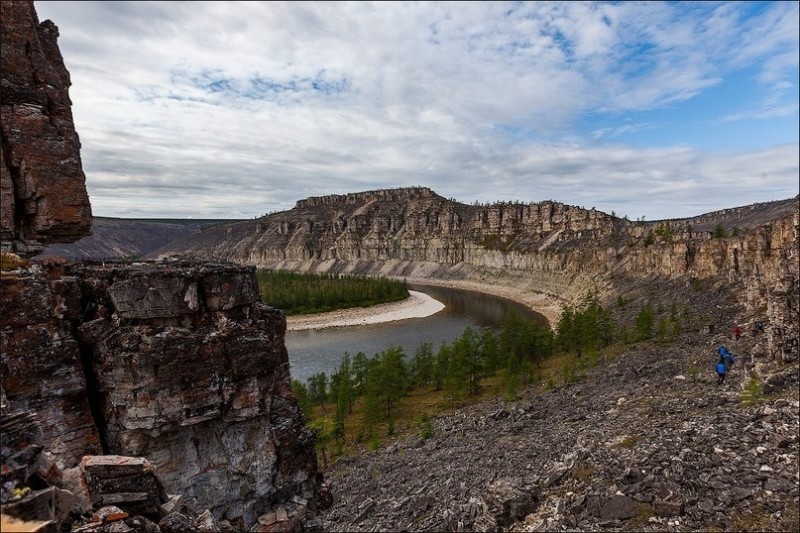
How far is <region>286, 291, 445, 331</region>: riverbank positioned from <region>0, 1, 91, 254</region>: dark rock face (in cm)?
8314

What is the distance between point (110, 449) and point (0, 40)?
15.2m

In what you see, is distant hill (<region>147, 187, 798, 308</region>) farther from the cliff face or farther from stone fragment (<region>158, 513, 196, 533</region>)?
stone fragment (<region>158, 513, 196, 533</region>)

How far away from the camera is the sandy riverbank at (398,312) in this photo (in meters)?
103

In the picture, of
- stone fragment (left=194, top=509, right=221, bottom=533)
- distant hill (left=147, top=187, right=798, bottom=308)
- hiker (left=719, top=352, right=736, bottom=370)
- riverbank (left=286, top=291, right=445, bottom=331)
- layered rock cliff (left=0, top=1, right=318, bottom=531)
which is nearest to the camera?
stone fragment (left=194, top=509, right=221, bottom=533)

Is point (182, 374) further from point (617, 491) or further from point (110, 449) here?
point (617, 491)

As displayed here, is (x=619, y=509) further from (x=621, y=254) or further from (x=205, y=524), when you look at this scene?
(x=621, y=254)

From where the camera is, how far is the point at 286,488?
19.5 m

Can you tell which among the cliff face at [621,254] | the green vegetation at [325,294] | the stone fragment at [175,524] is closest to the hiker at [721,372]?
the cliff face at [621,254]

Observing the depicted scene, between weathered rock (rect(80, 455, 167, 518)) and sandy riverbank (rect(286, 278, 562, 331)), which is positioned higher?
weathered rock (rect(80, 455, 167, 518))

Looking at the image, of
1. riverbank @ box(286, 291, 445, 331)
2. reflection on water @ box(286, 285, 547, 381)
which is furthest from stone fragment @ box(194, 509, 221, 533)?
riverbank @ box(286, 291, 445, 331)

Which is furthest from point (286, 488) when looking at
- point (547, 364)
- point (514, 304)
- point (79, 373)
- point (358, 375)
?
point (514, 304)

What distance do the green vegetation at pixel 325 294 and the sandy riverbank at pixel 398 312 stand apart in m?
3.52

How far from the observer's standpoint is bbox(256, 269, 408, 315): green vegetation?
11888 cm

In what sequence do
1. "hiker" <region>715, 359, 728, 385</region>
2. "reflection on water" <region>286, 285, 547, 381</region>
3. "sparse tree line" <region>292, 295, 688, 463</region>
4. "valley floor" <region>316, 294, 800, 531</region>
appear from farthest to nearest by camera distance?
"reflection on water" <region>286, 285, 547, 381</region> → "sparse tree line" <region>292, 295, 688, 463</region> → "hiker" <region>715, 359, 728, 385</region> → "valley floor" <region>316, 294, 800, 531</region>
